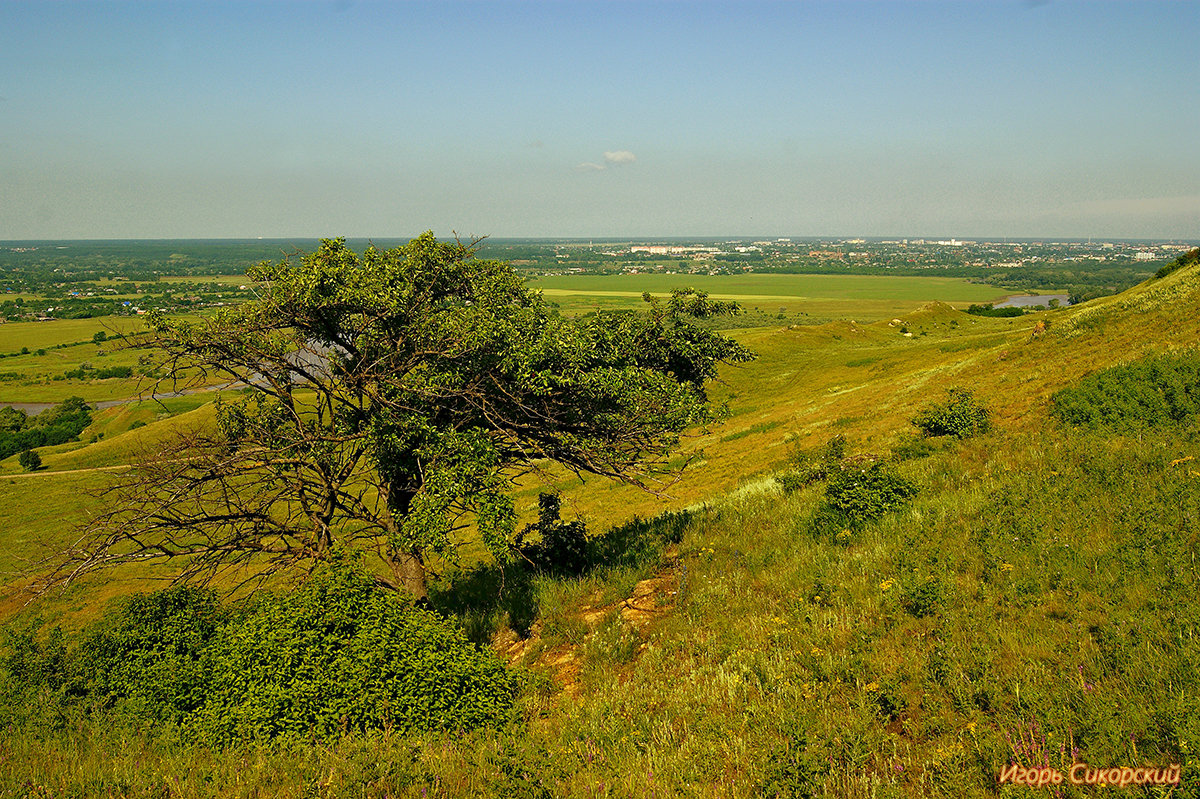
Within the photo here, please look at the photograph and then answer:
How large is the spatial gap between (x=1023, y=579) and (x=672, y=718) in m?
4.47

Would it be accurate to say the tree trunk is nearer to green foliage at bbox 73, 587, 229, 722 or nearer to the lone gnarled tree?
the lone gnarled tree

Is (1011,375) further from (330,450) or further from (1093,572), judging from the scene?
(330,450)

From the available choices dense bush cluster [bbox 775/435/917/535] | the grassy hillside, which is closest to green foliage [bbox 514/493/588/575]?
the grassy hillside

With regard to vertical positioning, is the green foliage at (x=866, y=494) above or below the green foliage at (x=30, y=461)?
above

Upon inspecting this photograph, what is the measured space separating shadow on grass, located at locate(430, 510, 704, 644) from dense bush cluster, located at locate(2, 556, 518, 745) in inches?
103

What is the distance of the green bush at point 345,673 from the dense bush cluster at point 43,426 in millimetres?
92943

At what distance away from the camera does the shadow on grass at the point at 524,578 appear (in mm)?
10880

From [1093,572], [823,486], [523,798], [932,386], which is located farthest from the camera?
[932,386]

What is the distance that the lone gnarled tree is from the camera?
938cm

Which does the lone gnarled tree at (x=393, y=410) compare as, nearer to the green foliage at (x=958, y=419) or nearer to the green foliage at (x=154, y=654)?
the green foliage at (x=154, y=654)

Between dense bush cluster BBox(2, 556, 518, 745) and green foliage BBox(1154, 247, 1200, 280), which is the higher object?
green foliage BBox(1154, 247, 1200, 280)

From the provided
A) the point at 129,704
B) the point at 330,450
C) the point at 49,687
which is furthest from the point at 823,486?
the point at 49,687

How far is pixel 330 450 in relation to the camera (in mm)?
10203

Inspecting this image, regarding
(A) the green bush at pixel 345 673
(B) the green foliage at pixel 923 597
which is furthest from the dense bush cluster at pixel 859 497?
(A) the green bush at pixel 345 673
